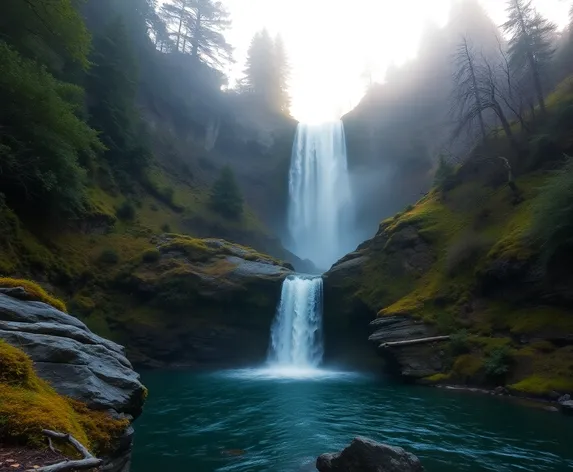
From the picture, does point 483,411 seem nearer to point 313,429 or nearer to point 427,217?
point 313,429

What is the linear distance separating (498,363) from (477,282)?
6.06 meters

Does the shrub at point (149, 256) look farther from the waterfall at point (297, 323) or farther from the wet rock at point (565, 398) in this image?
the wet rock at point (565, 398)

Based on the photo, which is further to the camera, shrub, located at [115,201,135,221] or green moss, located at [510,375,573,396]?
shrub, located at [115,201,135,221]

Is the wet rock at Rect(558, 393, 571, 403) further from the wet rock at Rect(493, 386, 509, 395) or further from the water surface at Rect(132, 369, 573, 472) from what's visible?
the wet rock at Rect(493, 386, 509, 395)

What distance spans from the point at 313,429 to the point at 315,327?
58.8 ft

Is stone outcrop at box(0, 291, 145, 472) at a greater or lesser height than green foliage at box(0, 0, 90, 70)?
lesser

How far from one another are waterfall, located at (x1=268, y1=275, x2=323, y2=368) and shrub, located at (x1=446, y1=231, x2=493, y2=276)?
33.9ft

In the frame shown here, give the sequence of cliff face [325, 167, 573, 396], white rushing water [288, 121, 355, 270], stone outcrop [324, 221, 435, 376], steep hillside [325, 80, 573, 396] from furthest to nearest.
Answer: white rushing water [288, 121, 355, 270] → stone outcrop [324, 221, 435, 376] → steep hillside [325, 80, 573, 396] → cliff face [325, 167, 573, 396]

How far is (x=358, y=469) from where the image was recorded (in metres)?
8.20

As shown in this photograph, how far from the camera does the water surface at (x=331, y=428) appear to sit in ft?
33.9

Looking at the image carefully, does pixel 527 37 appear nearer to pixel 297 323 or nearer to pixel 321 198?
pixel 297 323

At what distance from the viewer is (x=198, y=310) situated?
31.1 m

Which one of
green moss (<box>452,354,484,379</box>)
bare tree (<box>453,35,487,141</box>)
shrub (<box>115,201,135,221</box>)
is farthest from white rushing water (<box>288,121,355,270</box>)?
green moss (<box>452,354,484,379</box>)

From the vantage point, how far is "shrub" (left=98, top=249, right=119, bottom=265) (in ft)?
100
